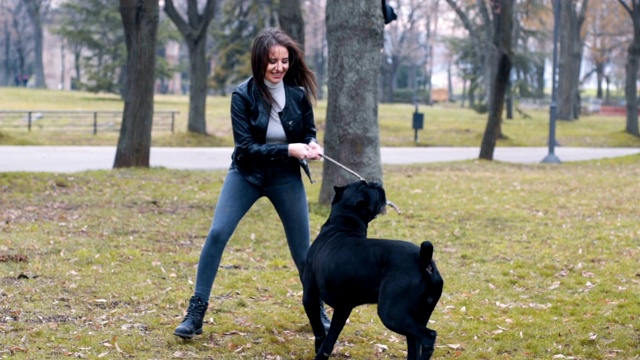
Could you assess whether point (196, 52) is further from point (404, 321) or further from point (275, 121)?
point (404, 321)

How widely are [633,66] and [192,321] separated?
100 feet

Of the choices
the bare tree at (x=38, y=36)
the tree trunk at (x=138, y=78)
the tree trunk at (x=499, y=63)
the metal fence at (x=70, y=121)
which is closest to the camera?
the tree trunk at (x=138, y=78)

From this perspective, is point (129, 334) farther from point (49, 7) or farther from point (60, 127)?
point (49, 7)

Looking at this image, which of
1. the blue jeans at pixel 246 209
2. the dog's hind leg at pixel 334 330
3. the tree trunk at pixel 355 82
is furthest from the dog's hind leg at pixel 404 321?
the tree trunk at pixel 355 82

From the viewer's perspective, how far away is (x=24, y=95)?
170 ft

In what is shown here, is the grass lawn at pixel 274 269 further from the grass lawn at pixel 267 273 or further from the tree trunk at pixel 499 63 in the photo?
the tree trunk at pixel 499 63

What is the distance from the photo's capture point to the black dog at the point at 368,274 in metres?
4.66

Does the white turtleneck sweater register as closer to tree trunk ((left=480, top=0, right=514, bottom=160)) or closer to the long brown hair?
the long brown hair

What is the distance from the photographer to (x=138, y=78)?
16.4 m

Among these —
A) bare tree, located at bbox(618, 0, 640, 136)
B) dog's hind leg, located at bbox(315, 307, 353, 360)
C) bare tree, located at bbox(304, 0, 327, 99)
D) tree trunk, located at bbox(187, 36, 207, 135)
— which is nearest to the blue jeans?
dog's hind leg, located at bbox(315, 307, 353, 360)

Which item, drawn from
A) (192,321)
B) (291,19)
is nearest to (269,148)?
(192,321)

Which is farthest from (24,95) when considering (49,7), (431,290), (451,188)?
(431,290)

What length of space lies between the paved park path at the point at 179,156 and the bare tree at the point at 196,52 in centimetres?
255

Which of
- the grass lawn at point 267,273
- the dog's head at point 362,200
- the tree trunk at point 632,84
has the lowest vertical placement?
the grass lawn at point 267,273
